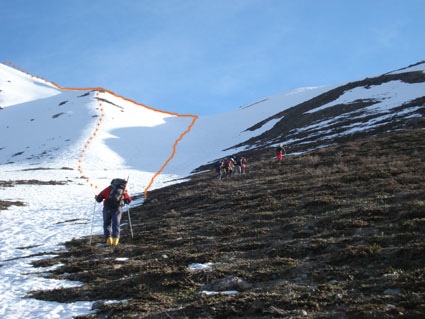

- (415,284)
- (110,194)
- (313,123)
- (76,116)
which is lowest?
(415,284)

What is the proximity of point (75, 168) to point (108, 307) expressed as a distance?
176ft

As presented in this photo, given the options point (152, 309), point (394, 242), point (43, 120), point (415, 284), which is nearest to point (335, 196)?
point (394, 242)

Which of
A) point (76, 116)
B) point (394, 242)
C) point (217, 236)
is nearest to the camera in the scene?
point (394, 242)

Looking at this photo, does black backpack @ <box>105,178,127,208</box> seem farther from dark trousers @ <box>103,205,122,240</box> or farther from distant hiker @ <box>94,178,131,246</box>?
dark trousers @ <box>103,205,122,240</box>

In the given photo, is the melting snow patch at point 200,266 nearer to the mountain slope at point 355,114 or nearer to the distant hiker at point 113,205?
the distant hiker at point 113,205

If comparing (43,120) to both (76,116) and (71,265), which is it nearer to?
(76,116)

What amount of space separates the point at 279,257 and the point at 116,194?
267 inches

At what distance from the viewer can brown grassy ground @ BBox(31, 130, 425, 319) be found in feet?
22.7

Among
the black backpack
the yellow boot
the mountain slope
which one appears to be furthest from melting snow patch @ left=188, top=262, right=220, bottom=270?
the mountain slope

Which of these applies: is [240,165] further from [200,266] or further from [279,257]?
[279,257]

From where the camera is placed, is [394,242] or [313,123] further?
[313,123]

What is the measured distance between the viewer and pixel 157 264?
35.0 ft

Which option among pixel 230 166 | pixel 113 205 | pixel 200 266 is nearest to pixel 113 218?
pixel 113 205

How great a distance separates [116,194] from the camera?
1430 cm
